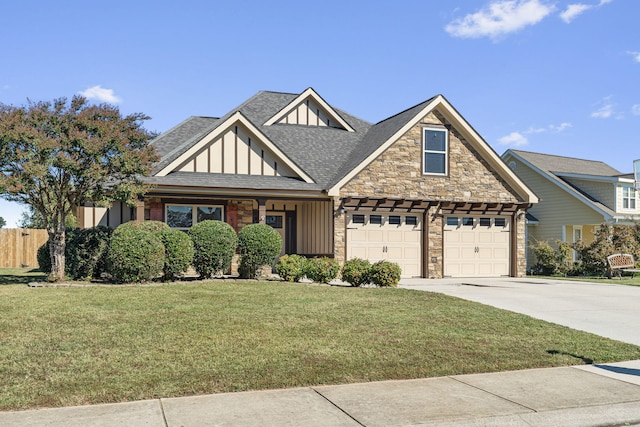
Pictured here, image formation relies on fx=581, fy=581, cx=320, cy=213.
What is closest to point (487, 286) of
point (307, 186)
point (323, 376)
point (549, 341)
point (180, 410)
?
point (307, 186)

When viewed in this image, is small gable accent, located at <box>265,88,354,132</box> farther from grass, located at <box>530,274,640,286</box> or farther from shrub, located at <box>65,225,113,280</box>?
grass, located at <box>530,274,640,286</box>

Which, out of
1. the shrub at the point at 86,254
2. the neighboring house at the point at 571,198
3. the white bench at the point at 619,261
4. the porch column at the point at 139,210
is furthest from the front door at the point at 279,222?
the neighboring house at the point at 571,198

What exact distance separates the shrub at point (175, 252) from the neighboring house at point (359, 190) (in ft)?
10.3

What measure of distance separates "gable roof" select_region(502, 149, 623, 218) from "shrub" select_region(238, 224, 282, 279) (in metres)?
19.7

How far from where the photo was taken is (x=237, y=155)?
19.8m

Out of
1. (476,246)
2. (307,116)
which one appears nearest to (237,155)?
(307,116)

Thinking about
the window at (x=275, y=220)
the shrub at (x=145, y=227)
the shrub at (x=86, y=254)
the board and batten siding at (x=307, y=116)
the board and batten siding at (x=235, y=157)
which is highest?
the board and batten siding at (x=307, y=116)

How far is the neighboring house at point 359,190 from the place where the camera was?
19.4 metres

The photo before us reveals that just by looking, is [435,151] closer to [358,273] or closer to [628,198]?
[358,273]

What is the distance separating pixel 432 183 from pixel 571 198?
1272cm

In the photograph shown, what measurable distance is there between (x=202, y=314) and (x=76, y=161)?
21.5 ft

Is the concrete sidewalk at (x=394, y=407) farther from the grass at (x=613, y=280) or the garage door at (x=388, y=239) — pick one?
the grass at (x=613, y=280)

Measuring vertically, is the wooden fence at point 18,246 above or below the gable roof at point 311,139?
below

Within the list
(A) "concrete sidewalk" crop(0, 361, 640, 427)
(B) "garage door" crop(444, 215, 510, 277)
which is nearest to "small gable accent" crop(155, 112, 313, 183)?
(B) "garage door" crop(444, 215, 510, 277)
